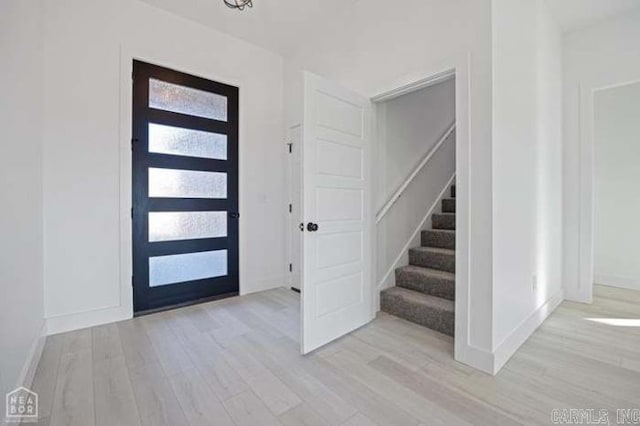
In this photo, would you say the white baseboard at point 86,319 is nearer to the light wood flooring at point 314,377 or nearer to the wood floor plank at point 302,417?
the light wood flooring at point 314,377

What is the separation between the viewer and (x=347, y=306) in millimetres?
2479

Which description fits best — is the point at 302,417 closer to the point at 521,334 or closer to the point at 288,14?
the point at 521,334

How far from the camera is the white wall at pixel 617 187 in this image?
12.1 ft

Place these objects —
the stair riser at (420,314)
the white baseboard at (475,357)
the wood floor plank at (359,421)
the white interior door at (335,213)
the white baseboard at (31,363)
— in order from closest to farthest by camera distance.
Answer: the wood floor plank at (359,421), the white baseboard at (31,363), the white baseboard at (475,357), the white interior door at (335,213), the stair riser at (420,314)

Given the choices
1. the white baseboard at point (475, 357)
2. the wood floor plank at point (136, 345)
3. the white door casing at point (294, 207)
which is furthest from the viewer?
the white door casing at point (294, 207)

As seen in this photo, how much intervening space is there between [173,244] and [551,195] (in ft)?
13.0

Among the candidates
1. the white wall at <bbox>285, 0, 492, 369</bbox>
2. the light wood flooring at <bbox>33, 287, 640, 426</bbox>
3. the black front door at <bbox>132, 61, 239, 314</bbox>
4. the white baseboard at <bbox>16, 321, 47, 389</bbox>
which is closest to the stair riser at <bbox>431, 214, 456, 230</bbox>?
the light wood flooring at <bbox>33, 287, 640, 426</bbox>

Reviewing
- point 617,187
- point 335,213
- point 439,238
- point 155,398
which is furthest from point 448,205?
point 155,398

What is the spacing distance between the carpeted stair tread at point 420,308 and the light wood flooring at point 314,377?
105 mm

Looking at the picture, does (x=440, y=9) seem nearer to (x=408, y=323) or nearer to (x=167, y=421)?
(x=408, y=323)

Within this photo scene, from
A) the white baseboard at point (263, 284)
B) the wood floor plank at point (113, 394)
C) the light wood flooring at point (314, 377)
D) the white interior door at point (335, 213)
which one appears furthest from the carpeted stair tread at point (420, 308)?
the wood floor plank at point (113, 394)

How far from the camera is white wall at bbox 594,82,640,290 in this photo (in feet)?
A: 12.1

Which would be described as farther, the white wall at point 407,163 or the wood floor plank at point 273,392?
the white wall at point 407,163

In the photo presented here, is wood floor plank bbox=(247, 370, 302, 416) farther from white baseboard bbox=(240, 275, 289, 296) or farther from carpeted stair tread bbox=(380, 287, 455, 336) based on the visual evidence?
white baseboard bbox=(240, 275, 289, 296)
